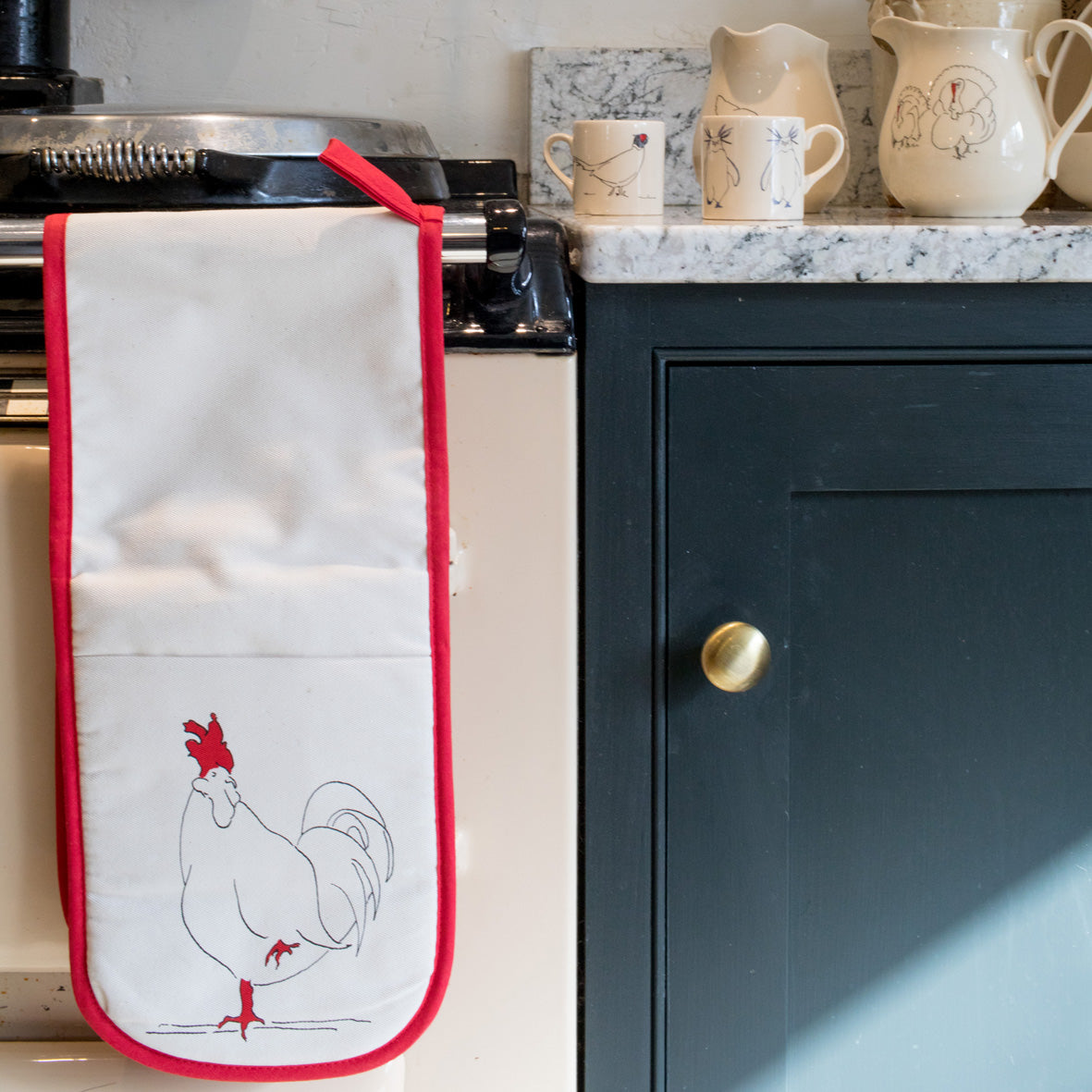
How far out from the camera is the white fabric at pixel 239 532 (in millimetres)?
522

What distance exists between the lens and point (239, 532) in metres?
0.53

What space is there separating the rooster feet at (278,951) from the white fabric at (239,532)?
0.02m

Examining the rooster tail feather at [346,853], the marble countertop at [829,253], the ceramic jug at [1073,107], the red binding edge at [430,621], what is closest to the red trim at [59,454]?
the red binding edge at [430,621]

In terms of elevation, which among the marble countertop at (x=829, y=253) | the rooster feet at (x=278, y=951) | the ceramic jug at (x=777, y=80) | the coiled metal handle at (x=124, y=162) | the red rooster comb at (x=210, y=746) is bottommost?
the rooster feet at (x=278, y=951)

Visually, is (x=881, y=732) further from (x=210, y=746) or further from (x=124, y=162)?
(x=124, y=162)

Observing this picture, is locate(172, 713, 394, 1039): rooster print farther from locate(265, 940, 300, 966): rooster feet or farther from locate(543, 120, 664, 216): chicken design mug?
locate(543, 120, 664, 216): chicken design mug

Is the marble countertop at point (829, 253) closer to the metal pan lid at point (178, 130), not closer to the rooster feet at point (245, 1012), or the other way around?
the metal pan lid at point (178, 130)

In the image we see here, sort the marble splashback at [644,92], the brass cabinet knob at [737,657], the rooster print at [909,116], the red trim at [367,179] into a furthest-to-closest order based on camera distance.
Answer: the marble splashback at [644,92]
the rooster print at [909,116]
the brass cabinet knob at [737,657]
the red trim at [367,179]

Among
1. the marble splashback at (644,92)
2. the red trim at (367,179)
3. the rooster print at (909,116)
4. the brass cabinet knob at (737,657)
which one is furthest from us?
→ the marble splashback at (644,92)

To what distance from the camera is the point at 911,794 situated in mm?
663

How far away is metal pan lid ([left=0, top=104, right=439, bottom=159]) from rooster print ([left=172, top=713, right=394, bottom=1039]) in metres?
0.38

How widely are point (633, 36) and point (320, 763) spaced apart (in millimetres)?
831

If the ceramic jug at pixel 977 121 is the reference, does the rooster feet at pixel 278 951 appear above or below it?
below

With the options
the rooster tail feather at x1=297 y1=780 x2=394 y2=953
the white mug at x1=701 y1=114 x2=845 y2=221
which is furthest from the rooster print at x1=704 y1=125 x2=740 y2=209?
the rooster tail feather at x1=297 y1=780 x2=394 y2=953
